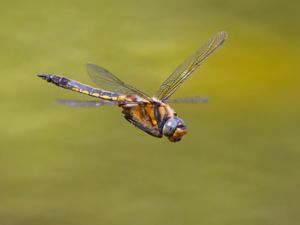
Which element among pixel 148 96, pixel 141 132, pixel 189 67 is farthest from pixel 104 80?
pixel 141 132

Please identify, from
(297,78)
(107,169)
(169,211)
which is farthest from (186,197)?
(297,78)

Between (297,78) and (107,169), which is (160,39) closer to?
(297,78)

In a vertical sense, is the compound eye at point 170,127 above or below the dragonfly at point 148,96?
below

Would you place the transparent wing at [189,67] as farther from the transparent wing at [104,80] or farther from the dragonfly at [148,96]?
the transparent wing at [104,80]

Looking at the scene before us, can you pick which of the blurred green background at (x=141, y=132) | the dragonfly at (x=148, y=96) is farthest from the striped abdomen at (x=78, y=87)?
the blurred green background at (x=141, y=132)

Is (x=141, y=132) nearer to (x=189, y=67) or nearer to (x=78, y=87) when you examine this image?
(x=78, y=87)

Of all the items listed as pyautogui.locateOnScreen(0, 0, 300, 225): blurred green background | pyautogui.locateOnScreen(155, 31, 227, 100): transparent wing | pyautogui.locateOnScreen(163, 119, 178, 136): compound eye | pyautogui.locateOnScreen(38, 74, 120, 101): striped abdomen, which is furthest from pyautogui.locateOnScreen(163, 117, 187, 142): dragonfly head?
pyautogui.locateOnScreen(0, 0, 300, 225): blurred green background
